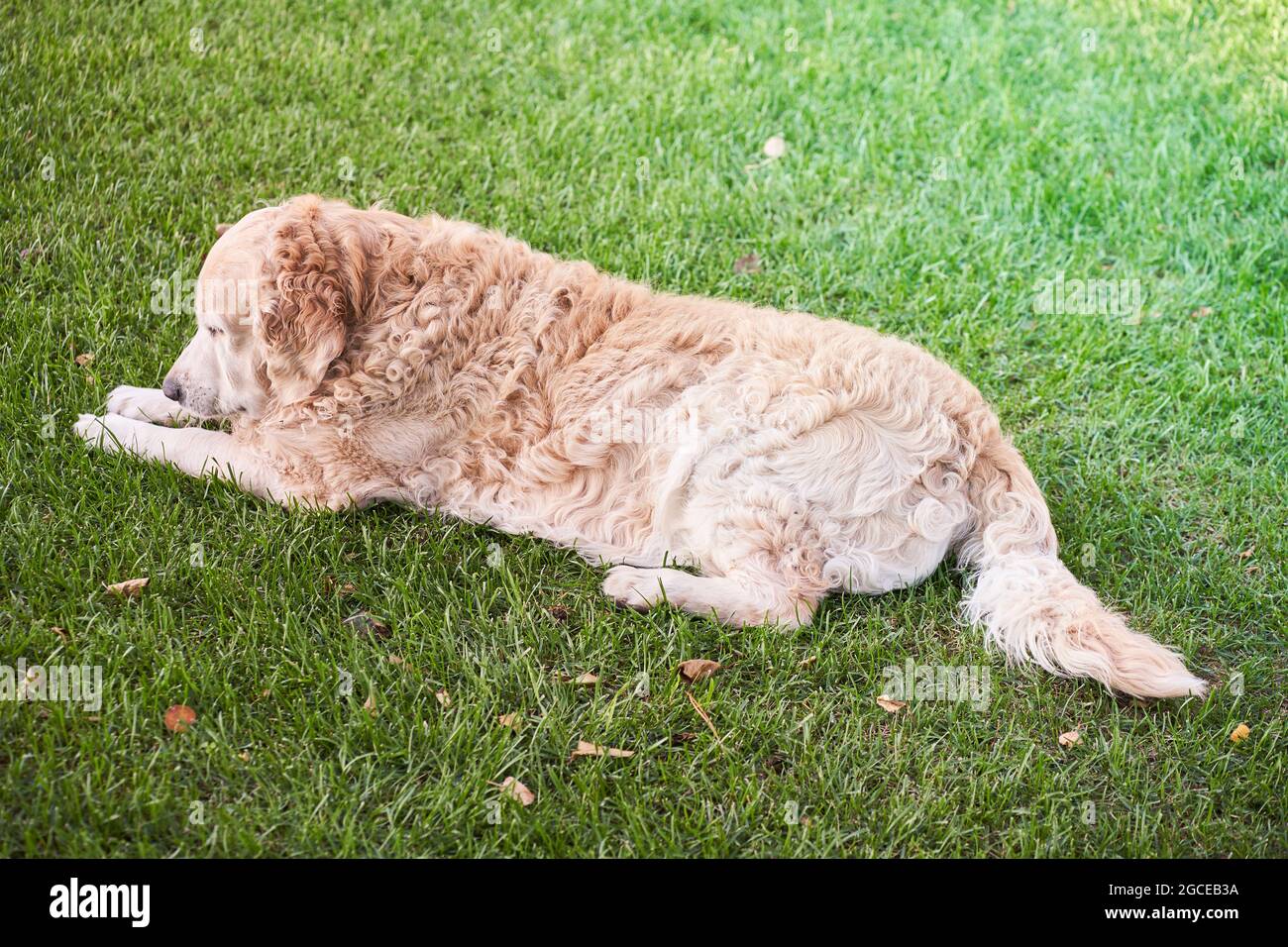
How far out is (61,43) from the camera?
6.48 meters

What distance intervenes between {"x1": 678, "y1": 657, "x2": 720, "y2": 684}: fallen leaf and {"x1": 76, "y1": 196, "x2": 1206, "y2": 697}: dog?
0.23 m

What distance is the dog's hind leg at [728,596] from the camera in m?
3.90

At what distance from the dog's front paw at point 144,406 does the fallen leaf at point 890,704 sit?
3.08 meters

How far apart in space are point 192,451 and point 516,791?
2.04m

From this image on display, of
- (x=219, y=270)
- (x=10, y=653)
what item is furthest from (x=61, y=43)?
(x=10, y=653)

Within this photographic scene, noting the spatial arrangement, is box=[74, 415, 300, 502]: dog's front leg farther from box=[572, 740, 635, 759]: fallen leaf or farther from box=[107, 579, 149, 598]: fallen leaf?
box=[572, 740, 635, 759]: fallen leaf

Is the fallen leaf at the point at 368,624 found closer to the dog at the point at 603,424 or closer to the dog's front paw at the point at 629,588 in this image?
the dog at the point at 603,424

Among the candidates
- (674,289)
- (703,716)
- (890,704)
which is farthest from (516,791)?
(674,289)

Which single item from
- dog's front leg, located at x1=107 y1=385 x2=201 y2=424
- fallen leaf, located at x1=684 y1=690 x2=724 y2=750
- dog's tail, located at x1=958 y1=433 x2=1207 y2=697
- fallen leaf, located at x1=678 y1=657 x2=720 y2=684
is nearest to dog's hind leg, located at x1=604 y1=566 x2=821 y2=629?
fallen leaf, located at x1=678 y1=657 x2=720 y2=684

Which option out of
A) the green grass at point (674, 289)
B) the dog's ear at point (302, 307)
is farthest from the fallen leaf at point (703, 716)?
the dog's ear at point (302, 307)

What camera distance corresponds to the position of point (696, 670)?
3713 millimetres

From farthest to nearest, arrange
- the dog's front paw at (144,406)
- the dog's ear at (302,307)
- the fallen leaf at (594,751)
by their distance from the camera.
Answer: the dog's front paw at (144,406) → the dog's ear at (302,307) → the fallen leaf at (594,751)
